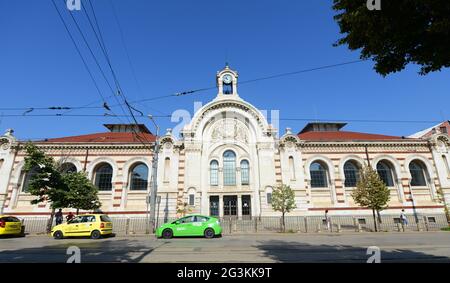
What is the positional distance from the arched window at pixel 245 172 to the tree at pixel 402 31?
2278 centimetres

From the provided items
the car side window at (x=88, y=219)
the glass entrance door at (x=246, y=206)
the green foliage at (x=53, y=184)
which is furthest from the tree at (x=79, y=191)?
the glass entrance door at (x=246, y=206)

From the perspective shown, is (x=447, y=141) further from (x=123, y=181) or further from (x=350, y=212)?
(x=123, y=181)

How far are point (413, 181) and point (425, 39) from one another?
29531mm

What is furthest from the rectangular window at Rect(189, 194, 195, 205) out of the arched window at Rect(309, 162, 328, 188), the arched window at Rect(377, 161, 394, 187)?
the arched window at Rect(377, 161, 394, 187)

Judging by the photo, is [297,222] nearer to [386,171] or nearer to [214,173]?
[214,173]

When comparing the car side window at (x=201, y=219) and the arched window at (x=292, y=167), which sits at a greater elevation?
the arched window at (x=292, y=167)

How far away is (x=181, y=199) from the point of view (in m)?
27.5

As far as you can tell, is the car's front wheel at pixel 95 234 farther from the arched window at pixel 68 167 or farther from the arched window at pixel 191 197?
the arched window at pixel 68 167

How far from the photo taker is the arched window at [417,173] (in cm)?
2909
